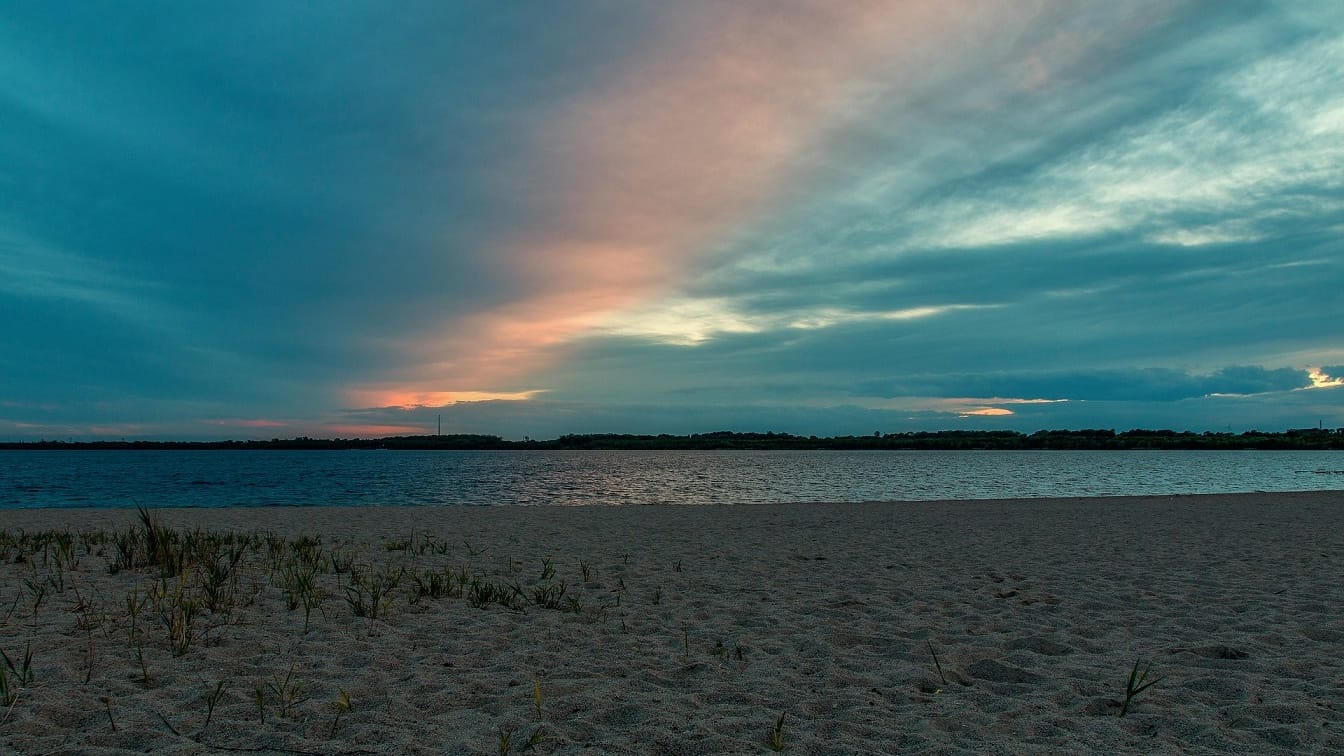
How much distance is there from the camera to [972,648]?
6504 millimetres

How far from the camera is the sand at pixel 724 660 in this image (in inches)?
176

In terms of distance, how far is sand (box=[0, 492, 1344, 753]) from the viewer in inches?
176

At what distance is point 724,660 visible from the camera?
6.21 meters

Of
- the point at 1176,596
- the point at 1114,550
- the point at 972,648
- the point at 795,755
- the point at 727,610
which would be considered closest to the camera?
the point at 795,755

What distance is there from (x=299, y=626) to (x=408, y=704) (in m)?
2.69

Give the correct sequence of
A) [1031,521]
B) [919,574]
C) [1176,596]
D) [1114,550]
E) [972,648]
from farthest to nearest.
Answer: [1031,521], [1114,550], [919,574], [1176,596], [972,648]

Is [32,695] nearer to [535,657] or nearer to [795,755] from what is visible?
[535,657]

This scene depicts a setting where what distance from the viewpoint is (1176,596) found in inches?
346

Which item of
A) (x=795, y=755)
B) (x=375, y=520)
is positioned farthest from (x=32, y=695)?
(x=375, y=520)

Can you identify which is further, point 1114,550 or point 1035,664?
point 1114,550

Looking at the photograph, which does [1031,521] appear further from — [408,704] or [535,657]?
[408,704]

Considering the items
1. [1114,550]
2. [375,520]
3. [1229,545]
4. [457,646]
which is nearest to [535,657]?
[457,646]

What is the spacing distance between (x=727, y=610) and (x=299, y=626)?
449 cm

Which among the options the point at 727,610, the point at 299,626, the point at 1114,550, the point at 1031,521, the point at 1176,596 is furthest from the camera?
the point at 1031,521
